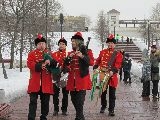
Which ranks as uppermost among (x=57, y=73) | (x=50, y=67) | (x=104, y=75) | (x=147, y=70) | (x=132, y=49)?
(x=50, y=67)

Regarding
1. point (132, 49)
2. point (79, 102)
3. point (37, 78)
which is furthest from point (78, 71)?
point (132, 49)

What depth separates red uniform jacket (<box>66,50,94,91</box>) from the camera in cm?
962

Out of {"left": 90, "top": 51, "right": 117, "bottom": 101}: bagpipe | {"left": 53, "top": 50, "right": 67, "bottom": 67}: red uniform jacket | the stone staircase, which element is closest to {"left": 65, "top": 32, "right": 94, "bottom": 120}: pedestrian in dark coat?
{"left": 53, "top": 50, "right": 67, "bottom": 67}: red uniform jacket

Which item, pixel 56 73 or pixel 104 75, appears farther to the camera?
pixel 104 75


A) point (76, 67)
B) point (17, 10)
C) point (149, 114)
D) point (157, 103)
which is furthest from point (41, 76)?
point (17, 10)

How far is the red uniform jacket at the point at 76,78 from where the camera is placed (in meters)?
9.62

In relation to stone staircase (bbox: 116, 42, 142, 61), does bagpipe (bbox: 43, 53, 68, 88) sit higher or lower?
higher

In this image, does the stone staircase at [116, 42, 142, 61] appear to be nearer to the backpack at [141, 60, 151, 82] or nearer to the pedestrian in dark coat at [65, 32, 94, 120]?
the backpack at [141, 60, 151, 82]

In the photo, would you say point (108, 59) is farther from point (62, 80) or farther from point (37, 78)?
point (37, 78)

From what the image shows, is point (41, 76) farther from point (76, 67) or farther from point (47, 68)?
point (76, 67)

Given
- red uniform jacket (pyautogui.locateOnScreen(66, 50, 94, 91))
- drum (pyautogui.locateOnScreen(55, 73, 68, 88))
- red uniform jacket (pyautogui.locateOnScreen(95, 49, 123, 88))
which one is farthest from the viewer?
red uniform jacket (pyautogui.locateOnScreen(95, 49, 123, 88))

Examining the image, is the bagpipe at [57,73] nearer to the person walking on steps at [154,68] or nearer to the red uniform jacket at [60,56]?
the red uniform jacket at [60,56]

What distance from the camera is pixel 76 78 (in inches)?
384

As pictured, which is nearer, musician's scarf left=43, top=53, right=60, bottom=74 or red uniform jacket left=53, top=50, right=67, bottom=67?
musician's scarf left=43, top=53, right=60, bottom=74
